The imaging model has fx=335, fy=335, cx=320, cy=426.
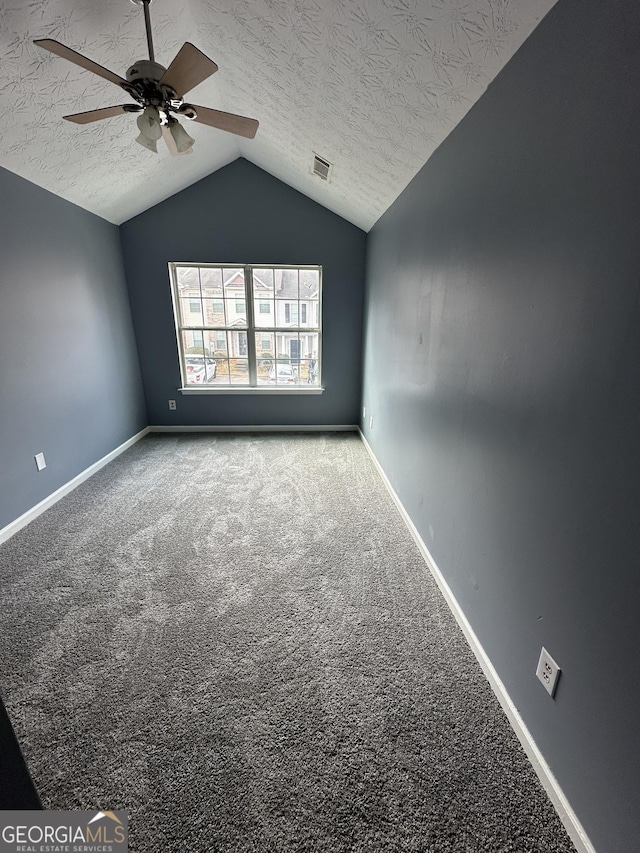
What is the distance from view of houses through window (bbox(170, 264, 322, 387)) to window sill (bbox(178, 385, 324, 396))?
7 centimetres

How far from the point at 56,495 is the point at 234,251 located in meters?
2.97

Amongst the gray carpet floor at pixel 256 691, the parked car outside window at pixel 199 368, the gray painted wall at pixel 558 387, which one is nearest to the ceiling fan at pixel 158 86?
the gray painted wall at pixel 558 387

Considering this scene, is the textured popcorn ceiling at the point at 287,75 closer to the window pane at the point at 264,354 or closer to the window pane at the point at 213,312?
the window pane at the point at 213,312

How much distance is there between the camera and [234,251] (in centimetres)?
376

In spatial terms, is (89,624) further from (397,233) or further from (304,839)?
(397,233)

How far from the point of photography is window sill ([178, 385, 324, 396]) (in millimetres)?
4160

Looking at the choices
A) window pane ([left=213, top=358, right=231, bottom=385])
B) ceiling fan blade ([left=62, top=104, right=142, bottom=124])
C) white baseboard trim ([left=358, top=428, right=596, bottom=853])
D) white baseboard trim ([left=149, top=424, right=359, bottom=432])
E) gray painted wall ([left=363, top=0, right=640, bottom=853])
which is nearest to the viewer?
gray painted wall ([left=363, top=0, right=640, bottom=853])

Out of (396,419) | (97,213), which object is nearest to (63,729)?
(396,419)

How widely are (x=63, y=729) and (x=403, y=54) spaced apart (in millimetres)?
2799

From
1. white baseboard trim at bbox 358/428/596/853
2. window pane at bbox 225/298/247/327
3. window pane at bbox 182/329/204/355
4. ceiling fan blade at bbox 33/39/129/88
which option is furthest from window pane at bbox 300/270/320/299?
white baseboard trim at bbox 358/428/596/853

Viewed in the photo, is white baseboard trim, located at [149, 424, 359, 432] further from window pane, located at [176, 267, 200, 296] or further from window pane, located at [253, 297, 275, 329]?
window pane, located at [176, 267, 200, 296]

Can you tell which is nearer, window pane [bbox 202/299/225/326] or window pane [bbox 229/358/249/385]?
window pane [bbox 202/299/225/326]

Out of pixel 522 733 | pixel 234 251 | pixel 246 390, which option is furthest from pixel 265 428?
pixel 522 733

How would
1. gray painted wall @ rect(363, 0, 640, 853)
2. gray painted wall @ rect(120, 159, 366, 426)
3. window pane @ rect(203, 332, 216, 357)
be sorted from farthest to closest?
window pane @ rect(203, 332, 216, 357) → gray painted wall @ rect(120, 159, 366, 426) → gray painted wall @ rect(363, 0, 640, 853)
